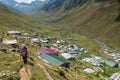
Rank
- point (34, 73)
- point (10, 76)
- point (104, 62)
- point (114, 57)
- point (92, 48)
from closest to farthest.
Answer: point (10, 76)
point (34, 73)
point (104, 62)
point (114, 57)
point (92, 48)

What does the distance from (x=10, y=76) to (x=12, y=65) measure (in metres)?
5.46

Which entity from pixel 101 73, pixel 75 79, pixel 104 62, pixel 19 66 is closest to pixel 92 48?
pixel 104 62

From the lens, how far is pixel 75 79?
5278cm

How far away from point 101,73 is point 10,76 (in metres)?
61.6

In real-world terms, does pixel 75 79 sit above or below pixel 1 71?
below

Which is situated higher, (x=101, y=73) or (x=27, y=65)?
(x=27, y=65)

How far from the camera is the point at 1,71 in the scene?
3894cm

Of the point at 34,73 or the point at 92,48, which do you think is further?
the point at 92,48

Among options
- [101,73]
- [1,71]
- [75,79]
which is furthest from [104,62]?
[1,71]

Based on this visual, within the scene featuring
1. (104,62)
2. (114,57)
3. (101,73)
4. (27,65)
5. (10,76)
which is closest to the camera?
(10,76)

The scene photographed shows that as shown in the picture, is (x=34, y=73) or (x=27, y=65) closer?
(x=34, y=73)

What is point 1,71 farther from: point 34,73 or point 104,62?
point 104,62

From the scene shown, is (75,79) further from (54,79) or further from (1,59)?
(1,59)

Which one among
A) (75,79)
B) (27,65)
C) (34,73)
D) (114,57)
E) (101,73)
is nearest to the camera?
(34,73)
